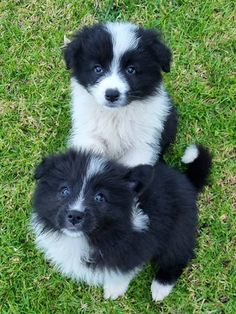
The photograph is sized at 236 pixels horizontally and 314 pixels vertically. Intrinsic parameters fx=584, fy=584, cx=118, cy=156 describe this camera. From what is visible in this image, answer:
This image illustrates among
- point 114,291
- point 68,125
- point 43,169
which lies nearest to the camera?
point 43,169

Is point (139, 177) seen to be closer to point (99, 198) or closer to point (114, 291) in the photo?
point (99, 198)

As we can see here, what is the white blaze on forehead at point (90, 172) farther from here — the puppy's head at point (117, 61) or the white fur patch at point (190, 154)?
the white fur patch at point (190, 154)

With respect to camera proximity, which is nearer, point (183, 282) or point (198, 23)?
point (183, 282)

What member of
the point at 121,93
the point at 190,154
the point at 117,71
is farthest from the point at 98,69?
the point at 190,154

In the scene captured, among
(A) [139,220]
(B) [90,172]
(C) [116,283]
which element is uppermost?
(B) [90,172]

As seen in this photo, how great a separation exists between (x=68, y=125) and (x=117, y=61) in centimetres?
112

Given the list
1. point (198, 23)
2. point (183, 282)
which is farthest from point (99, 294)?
point (198, 23)

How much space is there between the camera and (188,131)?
464cm

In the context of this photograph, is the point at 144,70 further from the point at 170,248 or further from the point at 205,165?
the point at 170,248

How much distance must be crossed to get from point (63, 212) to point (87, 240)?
0.99ft

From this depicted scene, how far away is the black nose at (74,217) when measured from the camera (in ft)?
10.1

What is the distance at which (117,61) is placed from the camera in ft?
12.2

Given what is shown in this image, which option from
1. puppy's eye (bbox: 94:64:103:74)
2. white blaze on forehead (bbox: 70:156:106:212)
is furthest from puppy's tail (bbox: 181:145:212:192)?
white blaze on forehead (bbox: 70:156:106:212)

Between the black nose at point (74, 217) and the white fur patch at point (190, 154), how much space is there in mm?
1372
